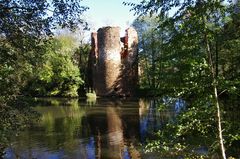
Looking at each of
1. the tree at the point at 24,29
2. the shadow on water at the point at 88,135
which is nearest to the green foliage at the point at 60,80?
the shadow on water at the point at 88,135

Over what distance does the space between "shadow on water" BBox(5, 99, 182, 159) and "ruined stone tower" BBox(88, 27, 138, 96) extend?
1729 centimetres

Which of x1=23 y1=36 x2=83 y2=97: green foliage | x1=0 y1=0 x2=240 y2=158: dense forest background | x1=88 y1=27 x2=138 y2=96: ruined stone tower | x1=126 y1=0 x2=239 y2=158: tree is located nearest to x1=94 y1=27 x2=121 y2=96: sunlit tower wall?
x1=88 y1=27 x2=138 y2=96: ruined stone tower

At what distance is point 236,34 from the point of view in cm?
794

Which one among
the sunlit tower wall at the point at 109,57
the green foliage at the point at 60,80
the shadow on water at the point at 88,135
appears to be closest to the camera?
the shadow on water at the point at 88,135

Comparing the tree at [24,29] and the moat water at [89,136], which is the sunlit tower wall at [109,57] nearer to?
the moat water at [89,136]

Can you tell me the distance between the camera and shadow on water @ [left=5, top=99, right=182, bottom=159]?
1561 centimetres

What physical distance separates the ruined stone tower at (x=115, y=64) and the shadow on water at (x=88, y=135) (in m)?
17.3

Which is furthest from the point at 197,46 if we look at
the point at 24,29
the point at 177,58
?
the point at 24,29

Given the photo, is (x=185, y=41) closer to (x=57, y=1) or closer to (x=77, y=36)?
(x=57, y=1)

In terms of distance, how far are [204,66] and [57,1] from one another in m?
4.03

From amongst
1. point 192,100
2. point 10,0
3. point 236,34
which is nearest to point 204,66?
point 192,100

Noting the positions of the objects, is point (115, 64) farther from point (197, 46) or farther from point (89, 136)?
point (197, 46)

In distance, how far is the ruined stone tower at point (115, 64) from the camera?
4544 cm

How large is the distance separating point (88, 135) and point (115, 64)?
2653 cm
